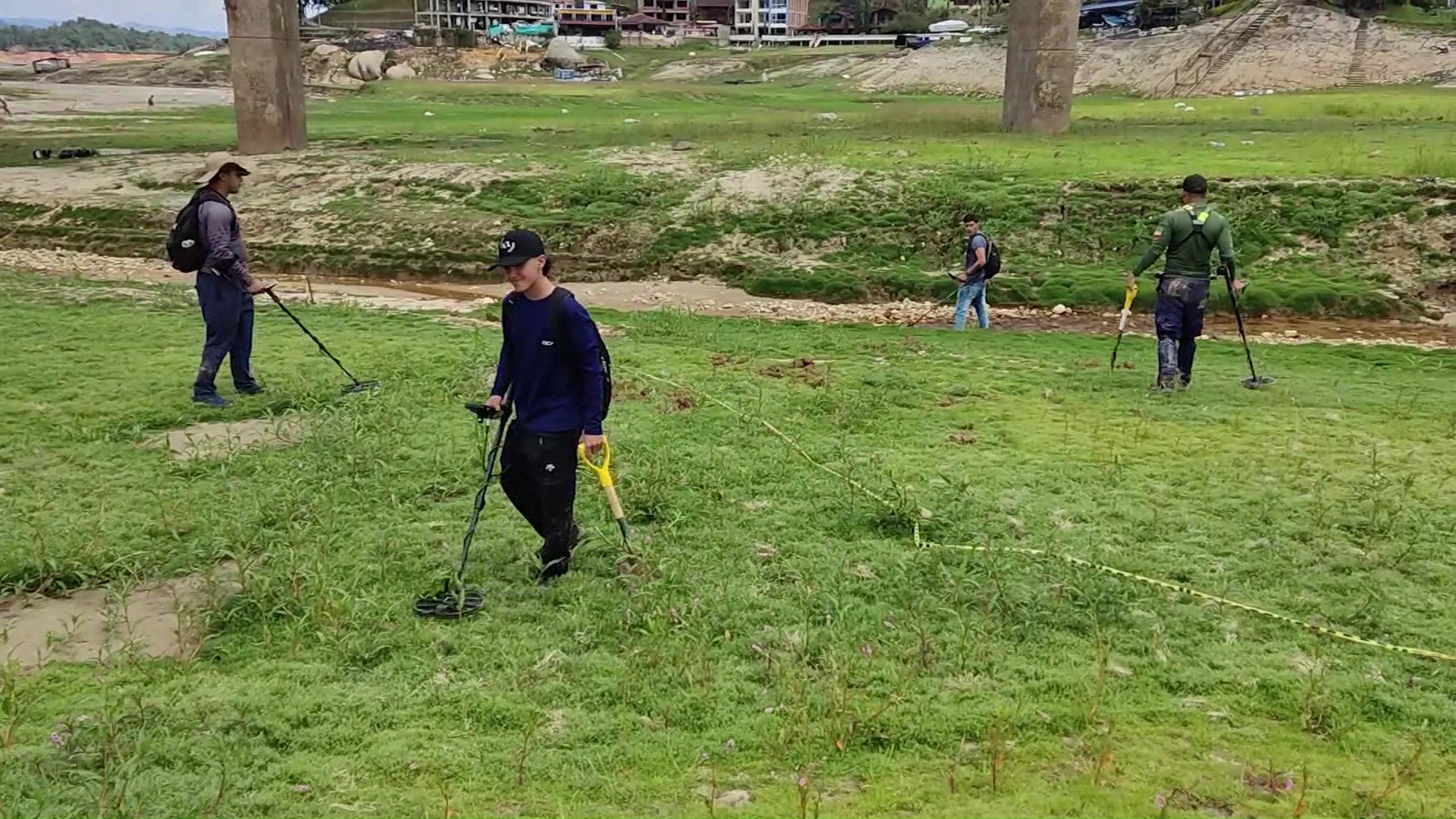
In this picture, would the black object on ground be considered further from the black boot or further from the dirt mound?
the dirt mound

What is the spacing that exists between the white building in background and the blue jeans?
10424 centimetres

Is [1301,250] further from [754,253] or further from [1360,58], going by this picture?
[1360,58]

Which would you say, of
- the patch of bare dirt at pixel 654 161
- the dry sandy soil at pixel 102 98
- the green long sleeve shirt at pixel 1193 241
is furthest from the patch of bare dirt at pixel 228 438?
the dry sandy soil at pixel 102 98

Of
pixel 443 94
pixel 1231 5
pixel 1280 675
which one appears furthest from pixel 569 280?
pixel 1231 5

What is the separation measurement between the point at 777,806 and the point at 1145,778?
155 cm

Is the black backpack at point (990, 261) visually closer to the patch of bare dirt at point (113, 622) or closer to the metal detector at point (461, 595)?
the metal detector at point (461, 595)

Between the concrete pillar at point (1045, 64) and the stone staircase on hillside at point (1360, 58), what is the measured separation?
2798 centimetres

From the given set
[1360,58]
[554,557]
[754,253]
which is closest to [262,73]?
[754,253]

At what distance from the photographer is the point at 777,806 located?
440 centimetres

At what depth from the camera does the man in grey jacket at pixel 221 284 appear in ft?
32.4

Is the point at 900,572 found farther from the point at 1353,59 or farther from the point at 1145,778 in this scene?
the point at 1353,59

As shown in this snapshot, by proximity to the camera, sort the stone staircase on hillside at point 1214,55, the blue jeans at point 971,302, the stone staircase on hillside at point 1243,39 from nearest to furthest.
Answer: the blue jeans at point 971,302 < the stone staircase on hillside at point 1214,55 < the stone staircase on hillside at point 1243,39

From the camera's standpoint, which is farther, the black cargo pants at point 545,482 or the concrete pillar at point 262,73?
the concrete pillar at point 262,73

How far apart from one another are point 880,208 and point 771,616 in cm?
1715
